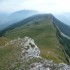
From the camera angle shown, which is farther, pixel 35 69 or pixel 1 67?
pixel 1 67

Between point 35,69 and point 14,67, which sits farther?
point 14,67

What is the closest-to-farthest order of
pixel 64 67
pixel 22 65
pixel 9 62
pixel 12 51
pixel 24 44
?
1. pixel 64 67
2. pixel 22 65
3. pixel 9 62
4. pixel 12 51
5. pixel 24 44

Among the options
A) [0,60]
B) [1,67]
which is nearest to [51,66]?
[1,67]

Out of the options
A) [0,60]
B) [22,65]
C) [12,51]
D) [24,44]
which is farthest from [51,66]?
[24,44]

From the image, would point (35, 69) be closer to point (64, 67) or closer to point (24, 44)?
point (64, 67)

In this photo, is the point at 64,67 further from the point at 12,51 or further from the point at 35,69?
the point at 12,51

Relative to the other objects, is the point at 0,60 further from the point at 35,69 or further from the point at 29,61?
the point at 35,69

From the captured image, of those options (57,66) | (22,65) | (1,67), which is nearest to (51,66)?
(57,66)

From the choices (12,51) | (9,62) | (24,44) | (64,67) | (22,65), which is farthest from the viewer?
(24,44)
